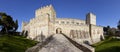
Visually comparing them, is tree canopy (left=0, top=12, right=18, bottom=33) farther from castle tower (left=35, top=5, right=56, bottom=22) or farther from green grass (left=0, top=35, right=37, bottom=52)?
green grass (left=0, top=35, right=37, bottom=52)

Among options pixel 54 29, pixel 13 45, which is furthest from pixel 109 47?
pixel 54 29

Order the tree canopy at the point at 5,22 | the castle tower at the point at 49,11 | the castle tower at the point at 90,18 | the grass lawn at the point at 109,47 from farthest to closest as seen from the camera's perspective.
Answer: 1. the castle tower at the point at 90,18
2. the tree canopy at the point at 5,22
3. the castle tower at the point at 49,11
4. the grass lawn at the point at 109,47

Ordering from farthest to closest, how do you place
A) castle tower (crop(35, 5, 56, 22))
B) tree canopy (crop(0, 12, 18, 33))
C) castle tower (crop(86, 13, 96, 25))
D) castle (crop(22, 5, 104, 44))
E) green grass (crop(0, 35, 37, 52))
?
castle tower (crop(86, 13, 96, 25))
tree canopy (crop(0, 12, 18, 33))
castle tower (crop(35, 5, 56, 22))
castle (crop(22, 5, 104, 44))
green grass (crop(0, 35, 37, 52))

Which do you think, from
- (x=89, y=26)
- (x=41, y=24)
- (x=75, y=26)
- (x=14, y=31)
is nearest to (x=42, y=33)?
(x=41, y=24)

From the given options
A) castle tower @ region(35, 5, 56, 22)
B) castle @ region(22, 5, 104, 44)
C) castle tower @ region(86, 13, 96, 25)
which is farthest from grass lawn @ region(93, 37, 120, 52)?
castle tower @ region(86, 13, 96, 25)

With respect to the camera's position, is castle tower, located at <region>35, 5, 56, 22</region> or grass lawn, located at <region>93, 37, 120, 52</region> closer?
grass lawn, located at <region>93, 37, 120, 52</region>

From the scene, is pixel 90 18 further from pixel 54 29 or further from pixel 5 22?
pixel 5 22

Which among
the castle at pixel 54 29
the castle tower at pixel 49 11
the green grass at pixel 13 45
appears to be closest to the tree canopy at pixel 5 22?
the castle at pixel 54 29

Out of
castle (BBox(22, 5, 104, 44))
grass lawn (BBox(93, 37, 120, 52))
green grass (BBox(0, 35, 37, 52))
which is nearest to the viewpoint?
green grass (BBox(0, 35, 37, 52))

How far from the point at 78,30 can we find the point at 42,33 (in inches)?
591

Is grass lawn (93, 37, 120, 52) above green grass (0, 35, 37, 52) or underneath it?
underneath

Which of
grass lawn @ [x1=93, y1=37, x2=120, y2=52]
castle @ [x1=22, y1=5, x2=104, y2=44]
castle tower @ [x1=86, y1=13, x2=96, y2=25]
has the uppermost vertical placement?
castle tower @ [x1=86, y1=13, x2=96, y2=25]

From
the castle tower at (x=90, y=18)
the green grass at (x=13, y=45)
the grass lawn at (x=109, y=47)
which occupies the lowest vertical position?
the grass lawn at (x=109, y=47)

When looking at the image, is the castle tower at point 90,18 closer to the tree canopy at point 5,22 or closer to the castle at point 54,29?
the castle at point 54,29
